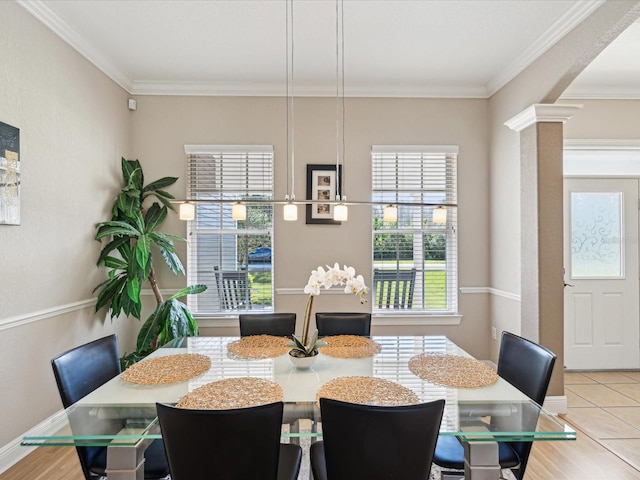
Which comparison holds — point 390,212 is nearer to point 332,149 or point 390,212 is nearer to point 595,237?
point 332,149

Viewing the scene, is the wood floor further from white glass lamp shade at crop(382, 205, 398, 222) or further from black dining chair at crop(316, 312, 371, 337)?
white glass lamp shade at crop(382, 205, 398, 222)

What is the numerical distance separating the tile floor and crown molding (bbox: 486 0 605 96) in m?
2.90

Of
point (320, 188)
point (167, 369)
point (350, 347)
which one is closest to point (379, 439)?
point (350, 347)

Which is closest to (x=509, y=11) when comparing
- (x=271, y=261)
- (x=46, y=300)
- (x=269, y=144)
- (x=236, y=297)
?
(x=269, y=144)

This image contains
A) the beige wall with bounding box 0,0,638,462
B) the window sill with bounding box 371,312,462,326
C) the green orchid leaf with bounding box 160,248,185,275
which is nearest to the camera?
the beige wall with bounding box 0,0,638,462

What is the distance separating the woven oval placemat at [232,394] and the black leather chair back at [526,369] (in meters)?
1.01

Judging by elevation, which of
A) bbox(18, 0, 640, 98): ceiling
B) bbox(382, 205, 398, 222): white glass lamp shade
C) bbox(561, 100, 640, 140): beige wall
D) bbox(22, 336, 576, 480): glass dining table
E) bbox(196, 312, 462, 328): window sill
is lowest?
bbox(196, 312, 462, 328): window sill

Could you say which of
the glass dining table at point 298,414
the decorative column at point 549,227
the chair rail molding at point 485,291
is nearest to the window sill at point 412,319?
the chair rail molding at point 485,291

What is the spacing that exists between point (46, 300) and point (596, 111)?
500 cm

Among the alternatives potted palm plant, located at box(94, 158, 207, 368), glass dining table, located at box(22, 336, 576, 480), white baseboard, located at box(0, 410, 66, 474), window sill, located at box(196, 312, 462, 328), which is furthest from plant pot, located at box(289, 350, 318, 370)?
window sill, located at box(196, 312, 462, 328)

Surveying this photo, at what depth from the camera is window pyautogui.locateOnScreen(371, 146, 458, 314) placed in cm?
380

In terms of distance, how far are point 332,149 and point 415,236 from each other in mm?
1256

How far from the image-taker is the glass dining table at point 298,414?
131cm

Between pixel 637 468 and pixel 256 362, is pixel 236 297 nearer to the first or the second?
pixel 256 362
